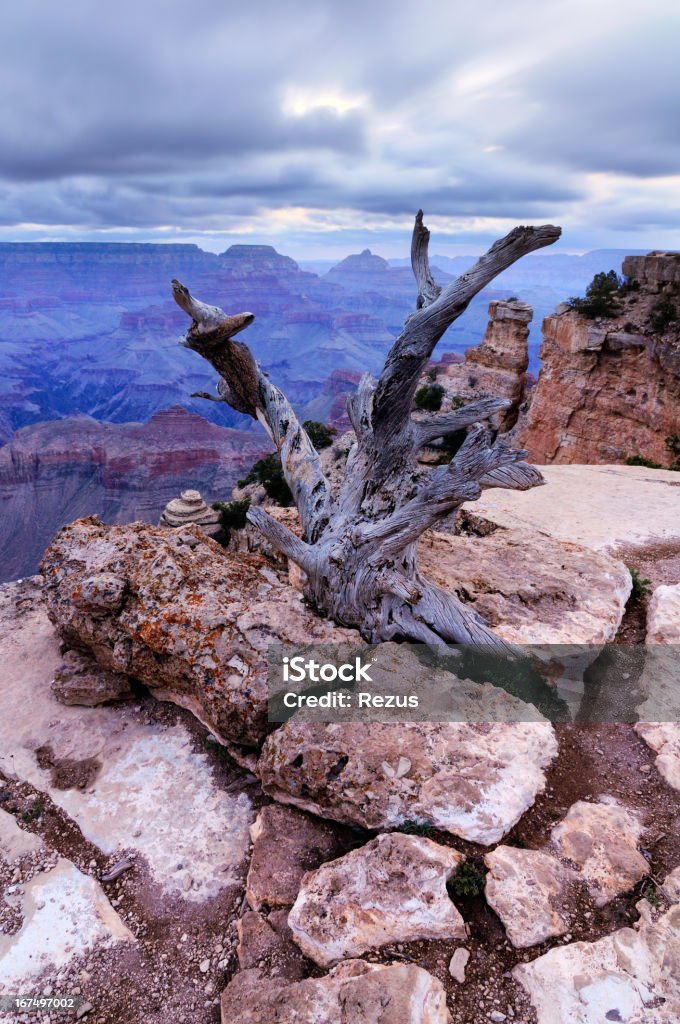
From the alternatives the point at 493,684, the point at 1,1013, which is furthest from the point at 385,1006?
the point at 493,684

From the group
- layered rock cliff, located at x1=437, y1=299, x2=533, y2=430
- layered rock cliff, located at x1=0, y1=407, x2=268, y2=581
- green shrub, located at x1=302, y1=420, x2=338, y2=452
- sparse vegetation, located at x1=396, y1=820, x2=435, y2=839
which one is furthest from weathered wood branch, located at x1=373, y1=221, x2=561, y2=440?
layered rock cliff, located at x1=0, y1=407, x2=268, y2=581

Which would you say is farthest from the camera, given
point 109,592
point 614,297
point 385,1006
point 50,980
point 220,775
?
point 614,297

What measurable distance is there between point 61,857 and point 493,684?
5.07m

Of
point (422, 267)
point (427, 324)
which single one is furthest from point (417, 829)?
point (422, 267)

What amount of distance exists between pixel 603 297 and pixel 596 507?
62.7 ft

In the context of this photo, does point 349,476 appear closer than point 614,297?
Yes

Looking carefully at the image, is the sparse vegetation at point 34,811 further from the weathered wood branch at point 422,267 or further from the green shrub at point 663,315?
the green shrub at point 663,315

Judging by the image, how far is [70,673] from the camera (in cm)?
809

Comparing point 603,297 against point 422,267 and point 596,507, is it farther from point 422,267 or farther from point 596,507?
point 422,267

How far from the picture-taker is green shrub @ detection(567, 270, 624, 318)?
89.8 feet

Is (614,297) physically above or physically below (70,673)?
above

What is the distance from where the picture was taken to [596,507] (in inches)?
534

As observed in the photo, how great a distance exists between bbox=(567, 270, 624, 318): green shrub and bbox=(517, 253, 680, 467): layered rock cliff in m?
0.37

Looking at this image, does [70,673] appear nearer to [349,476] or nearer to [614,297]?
[349,476]
